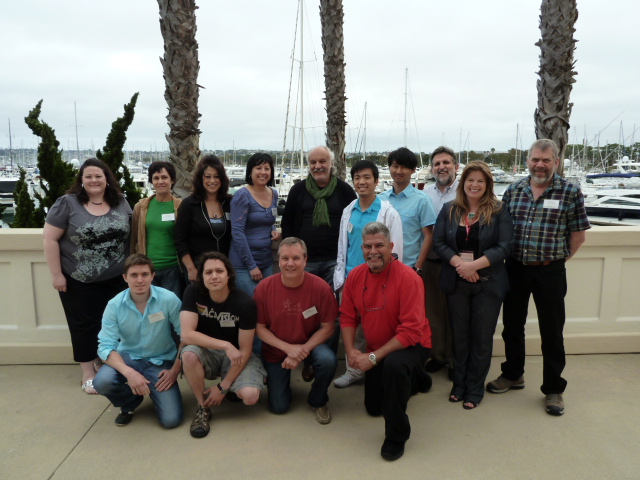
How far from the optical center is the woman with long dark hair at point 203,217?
149 inches

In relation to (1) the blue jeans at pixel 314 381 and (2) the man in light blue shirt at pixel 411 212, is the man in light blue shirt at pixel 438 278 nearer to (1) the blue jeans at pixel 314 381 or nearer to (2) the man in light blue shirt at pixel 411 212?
(2) the man in light blue shirt at pixel 411 212

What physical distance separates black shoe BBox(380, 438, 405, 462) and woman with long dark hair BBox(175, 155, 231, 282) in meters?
1.94

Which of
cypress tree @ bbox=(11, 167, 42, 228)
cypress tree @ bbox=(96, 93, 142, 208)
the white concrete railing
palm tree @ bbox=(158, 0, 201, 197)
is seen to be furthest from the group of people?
cypress tree @ bbox=(11, 167, 42, 228)

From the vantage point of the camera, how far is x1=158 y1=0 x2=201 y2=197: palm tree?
581 centimetres

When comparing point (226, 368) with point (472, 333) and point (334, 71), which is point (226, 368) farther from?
point (334, 71)

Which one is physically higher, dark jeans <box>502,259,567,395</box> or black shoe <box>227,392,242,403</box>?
dark jeans <box>502,259,567,395</box>

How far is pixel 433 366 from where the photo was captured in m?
4.12

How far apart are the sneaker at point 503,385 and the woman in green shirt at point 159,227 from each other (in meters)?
2.84

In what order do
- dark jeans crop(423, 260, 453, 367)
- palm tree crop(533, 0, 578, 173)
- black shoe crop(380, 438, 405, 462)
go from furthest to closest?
palm tree crop(533, 0, 578, 173)
dark jeans crop(423, 260, 453, 367)
black shoe crop(380, 438, 405, 462)

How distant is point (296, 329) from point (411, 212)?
1306mm

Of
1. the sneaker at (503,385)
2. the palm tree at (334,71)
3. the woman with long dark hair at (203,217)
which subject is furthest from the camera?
the palm tree at (334,71)

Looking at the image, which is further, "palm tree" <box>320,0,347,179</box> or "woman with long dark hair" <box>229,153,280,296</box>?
"palm tree" <box>320,0,347,179</box>

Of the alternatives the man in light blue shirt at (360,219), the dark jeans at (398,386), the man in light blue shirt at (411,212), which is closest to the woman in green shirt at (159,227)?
the man in light blue shirt at (360,219)

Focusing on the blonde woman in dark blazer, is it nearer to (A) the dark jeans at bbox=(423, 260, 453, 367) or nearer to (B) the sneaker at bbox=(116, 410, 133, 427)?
(A) the dark jeans at bbox=(423, 260, 453, 367)
